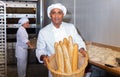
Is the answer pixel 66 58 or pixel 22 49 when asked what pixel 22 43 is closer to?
pixel 22 49

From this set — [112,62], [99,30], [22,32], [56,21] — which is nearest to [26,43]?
[22,32]

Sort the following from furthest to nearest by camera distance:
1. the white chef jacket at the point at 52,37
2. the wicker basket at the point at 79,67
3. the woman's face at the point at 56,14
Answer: the white chef jacket at the point at 52,37, the woman's face at the point at 56,14, the wicker basket at the point at 79,67

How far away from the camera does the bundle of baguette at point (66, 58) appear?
161 cm

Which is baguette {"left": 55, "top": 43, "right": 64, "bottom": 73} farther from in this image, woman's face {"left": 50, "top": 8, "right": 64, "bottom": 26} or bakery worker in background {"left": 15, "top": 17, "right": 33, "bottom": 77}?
bakery worker in background {"left": 15, "top": 17, "right": 33, "bottom": 77}

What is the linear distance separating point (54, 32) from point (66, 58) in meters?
0.72

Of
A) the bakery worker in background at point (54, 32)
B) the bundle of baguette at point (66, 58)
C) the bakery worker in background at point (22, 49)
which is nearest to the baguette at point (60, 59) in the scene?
the bundle of baguette at point (66, 58)

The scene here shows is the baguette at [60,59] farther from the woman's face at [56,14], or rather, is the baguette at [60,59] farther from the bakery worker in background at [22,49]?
the bakery worker in background at [22,49]

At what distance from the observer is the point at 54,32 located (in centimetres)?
229

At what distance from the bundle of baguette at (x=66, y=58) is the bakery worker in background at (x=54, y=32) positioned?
1.60ft

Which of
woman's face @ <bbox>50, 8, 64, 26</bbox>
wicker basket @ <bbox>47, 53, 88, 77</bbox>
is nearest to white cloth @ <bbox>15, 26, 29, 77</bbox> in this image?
woman's face @ <bbox>50, 8, 64, 26</bbox>

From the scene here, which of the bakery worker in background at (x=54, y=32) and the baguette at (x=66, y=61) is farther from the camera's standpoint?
the bakery worker in background at (x=54, y=32)

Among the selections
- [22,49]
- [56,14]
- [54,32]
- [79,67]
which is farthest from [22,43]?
[79,67]

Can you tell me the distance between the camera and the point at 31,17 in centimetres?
554

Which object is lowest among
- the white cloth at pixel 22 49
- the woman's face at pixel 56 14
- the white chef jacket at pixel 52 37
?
the white cloth at pixel 22 49
